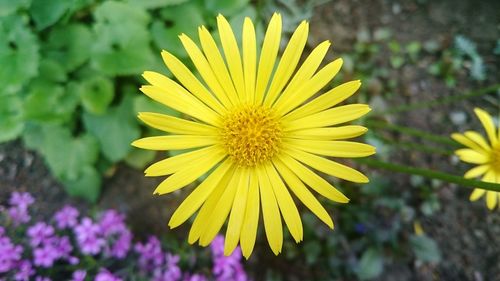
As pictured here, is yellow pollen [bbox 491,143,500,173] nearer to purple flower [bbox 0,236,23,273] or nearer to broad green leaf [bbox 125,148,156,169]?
broad green leaf [bbox 125,148,156,169]

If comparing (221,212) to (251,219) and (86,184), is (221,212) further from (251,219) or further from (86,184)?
(86,184)

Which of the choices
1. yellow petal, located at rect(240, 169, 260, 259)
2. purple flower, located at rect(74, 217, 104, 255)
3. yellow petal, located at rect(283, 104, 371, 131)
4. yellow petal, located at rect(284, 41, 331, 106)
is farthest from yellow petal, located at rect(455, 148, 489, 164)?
purple flower, located at rect(74, 217, 104, 255)

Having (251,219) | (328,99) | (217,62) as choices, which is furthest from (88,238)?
(328,99)

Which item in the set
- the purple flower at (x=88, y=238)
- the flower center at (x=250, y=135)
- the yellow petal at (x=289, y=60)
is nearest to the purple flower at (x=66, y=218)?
the purple flower at (x=88, y=238)

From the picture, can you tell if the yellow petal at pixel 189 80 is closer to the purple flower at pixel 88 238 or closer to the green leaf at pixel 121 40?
the green leaf at pixel 121 40

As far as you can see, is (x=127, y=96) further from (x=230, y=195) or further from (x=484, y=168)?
(x=484, y=168)

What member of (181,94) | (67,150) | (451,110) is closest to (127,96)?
(67,150)

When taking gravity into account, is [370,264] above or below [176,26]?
below
